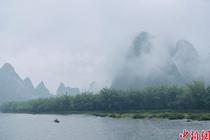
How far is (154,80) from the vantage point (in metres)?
→ 197

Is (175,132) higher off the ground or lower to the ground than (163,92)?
lower

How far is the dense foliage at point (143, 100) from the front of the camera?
89625 millimetres

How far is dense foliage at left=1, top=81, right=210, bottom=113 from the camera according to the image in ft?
294

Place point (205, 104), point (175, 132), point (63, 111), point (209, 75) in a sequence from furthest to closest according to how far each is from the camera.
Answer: point (209, 75) < point (63, 111) < point (205, 104) < point (175, 132)

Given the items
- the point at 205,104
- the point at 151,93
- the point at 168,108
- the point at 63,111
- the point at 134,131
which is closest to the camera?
the point at 134,131

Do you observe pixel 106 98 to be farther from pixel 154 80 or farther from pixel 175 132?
pixel 154 80

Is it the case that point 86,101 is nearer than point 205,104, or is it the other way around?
point 205,104

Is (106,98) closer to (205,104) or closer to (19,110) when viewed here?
(205,104)

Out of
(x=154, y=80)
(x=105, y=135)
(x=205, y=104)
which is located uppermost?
(x=154, y=80)

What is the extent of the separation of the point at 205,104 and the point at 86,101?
44773 mm

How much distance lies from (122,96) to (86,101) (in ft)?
54.8

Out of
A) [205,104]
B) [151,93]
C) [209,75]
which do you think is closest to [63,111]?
[151,93]

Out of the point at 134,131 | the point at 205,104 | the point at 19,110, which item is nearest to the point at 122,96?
the point at 205,104

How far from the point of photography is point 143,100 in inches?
4085
